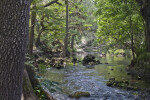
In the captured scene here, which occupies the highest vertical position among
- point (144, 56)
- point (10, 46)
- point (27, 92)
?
point (10, 46)

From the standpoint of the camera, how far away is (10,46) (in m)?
2.18

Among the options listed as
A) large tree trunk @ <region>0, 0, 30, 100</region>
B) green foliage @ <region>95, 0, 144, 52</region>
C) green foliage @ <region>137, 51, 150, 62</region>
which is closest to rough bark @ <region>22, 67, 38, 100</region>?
large tree trunk @ <region>0, 0, 30, 100</region>

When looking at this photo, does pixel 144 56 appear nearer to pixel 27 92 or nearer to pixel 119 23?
pixel 119 23

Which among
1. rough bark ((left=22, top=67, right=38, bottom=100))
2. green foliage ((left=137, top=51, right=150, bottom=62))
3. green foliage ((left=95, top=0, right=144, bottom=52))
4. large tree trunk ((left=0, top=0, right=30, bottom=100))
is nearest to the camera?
large tree trunk ((left=0, top=0, right=30, bottom=100))

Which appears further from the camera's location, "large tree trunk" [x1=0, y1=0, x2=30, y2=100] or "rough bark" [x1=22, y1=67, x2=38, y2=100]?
"rough bark" [x1=22, y1=67, x2=38, y2=100]

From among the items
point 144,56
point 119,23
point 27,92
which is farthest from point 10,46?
point 119,23

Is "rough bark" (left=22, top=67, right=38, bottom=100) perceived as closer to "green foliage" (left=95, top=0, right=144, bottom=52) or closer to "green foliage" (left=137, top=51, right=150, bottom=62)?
"green foliage" (left=137, top=51, right=150, bottom=62)

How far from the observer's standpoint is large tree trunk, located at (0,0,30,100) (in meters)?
2.16

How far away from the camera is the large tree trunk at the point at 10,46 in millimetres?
2162

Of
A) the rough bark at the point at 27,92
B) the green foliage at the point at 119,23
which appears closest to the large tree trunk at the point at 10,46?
the rough bark at the point at 27,92

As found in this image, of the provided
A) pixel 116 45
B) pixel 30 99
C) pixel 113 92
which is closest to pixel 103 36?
pixel 116 45

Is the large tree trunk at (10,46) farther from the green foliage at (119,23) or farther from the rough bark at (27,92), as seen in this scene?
the green foliage at (119,23)

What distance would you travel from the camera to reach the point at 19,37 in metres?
2.25

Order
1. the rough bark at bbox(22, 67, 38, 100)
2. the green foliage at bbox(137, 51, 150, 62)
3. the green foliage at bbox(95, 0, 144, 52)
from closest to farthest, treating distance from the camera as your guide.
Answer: the rough bark at bbox(22, 67, 38, 100)
the green foliage at bbox(137, 51, 150, 62)
the green foliage at bbox(95, 0, 144, 52)
